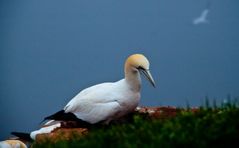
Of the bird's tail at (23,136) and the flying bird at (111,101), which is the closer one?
the flying bird at (111,101)

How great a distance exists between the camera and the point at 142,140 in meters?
3.77

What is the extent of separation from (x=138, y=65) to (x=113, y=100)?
0.44 metres

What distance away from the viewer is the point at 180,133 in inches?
145

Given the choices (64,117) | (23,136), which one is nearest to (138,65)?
(64,117)

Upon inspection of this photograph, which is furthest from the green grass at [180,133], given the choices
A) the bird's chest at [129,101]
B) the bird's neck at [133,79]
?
the bird's neck at [133,79]

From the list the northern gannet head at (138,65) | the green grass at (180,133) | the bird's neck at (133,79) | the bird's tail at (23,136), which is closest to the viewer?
the green grass at (180,133)

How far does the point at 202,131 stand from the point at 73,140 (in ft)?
3.42

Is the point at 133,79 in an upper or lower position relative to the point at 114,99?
upper

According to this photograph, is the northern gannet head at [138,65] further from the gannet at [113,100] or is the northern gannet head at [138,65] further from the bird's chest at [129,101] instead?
the bird's chest at [129,101]

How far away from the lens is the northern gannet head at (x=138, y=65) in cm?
556

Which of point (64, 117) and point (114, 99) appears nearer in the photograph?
point (114, 99)

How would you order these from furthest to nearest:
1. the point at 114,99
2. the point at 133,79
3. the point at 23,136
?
1. the point at 23,136
2. the point at 133,79
3. the point at 114,99

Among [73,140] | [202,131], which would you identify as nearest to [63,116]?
A: [73,140]

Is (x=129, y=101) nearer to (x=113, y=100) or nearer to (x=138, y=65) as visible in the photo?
(x=113, y=100)
